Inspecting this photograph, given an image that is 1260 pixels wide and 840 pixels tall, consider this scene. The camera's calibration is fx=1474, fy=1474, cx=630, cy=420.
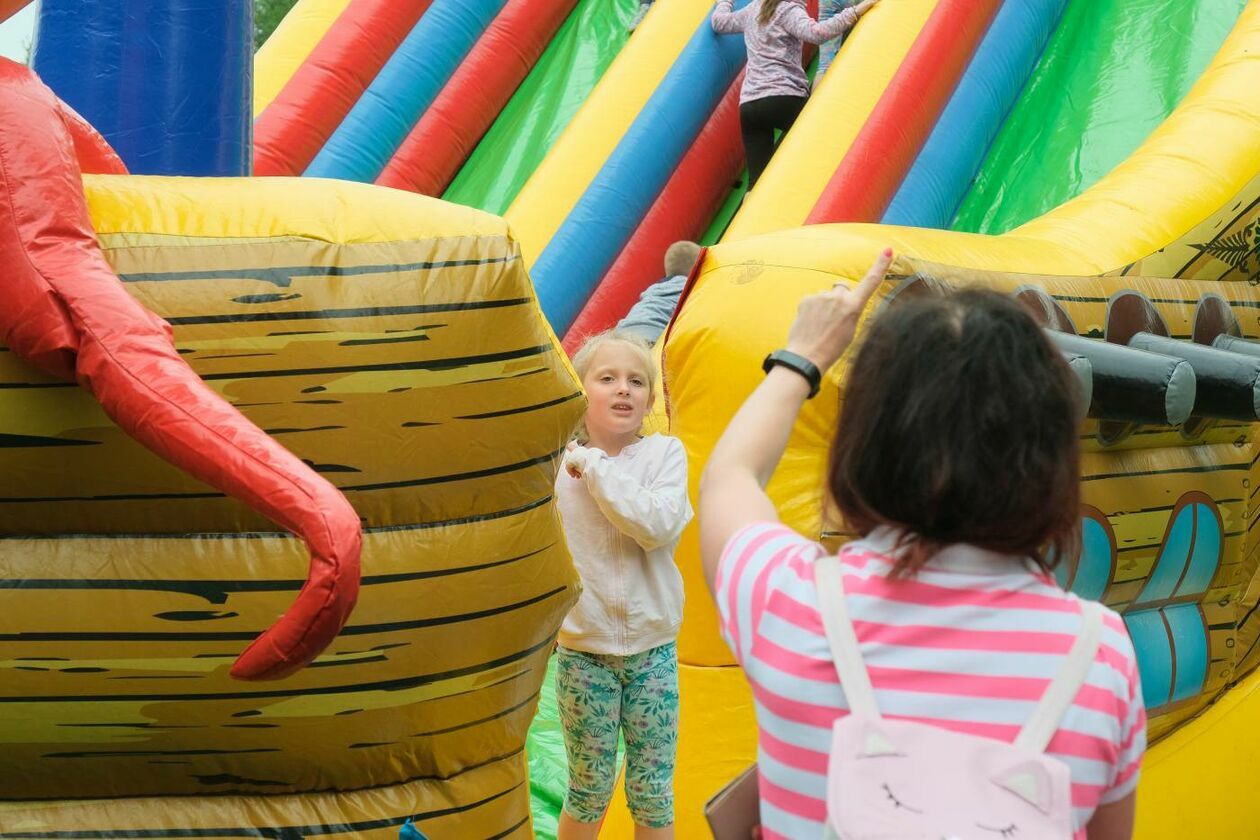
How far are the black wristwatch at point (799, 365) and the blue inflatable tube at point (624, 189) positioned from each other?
3.12 meters

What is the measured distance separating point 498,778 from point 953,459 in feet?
3.24

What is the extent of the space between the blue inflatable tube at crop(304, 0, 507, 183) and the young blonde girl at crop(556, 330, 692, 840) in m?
2.66

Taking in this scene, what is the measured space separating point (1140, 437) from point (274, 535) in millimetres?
1463

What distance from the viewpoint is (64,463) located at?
1.55 meters

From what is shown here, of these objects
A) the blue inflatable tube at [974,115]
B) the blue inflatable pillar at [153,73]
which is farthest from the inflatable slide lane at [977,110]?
the blue inflatable pillar at [153,73]

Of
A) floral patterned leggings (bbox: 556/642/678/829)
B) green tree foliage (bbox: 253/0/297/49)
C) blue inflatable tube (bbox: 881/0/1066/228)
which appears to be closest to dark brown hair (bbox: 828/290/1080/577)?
floral patterned leggings (bbox: 556/642/678/829)

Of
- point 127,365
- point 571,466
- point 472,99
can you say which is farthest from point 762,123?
point 127,365

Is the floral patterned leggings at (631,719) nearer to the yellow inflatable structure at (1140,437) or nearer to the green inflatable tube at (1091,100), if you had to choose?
the yellow inflatable structure at (1140,437)

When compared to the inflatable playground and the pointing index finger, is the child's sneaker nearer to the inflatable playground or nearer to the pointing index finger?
the inflatable playground

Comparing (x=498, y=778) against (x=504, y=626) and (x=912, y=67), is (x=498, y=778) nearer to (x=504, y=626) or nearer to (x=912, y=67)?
(x=504, y=626)

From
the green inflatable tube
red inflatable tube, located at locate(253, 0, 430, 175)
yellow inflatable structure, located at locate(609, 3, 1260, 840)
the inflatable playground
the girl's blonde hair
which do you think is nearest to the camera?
the inflatable playground

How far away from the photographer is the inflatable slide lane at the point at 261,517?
1.56 meters

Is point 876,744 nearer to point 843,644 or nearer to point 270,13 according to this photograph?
point 843,644

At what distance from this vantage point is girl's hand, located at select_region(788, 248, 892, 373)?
113 centimetres
